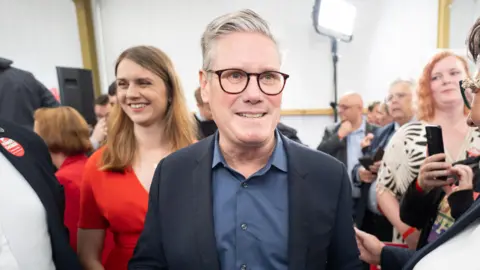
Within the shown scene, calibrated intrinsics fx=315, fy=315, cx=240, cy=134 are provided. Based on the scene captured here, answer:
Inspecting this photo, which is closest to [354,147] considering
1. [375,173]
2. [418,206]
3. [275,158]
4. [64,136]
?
[375,173]

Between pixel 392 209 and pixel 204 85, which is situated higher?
pixel 204 85

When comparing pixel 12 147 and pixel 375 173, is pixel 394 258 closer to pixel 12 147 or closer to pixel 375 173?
pixel 375 173

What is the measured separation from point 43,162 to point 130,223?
17.0 inches

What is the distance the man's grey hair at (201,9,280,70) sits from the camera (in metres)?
0.92

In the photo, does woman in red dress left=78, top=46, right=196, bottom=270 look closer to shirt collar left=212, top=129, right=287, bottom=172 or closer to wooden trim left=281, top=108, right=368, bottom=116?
shirt collar left=212, top=129, right=287, bottom=172

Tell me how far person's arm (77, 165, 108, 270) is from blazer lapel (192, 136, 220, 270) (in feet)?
2.11

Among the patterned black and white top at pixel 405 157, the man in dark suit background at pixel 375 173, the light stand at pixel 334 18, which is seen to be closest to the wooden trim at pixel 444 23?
the light stand at pixel 334 18

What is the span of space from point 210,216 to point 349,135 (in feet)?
8.14

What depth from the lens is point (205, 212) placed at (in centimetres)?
96

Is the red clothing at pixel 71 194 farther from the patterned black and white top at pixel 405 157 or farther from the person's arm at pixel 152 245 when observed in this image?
the patterned black and white top at pixel 405 157

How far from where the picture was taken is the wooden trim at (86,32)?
554cm

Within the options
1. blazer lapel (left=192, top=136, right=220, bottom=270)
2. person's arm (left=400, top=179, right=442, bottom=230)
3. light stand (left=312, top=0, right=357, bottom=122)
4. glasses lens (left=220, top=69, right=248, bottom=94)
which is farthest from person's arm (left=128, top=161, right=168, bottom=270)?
light stand (left=312, top=0, right=357, bottom=122)

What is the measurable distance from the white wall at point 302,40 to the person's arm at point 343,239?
456cm

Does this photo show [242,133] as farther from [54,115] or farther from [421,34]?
[421,34]
